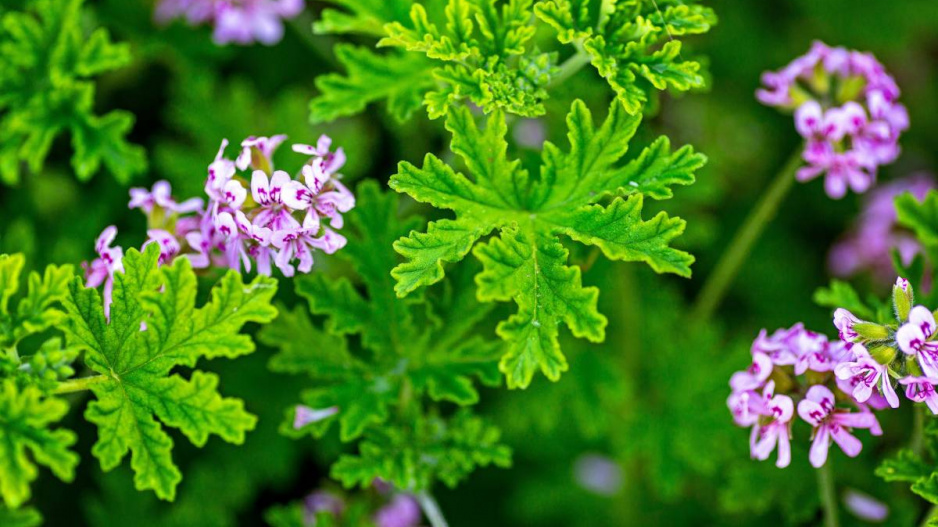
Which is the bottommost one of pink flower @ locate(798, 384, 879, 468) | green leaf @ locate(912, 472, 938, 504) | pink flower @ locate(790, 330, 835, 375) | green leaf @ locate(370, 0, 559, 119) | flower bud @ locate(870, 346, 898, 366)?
green leaf @ locate(912, 472, 938, 504)

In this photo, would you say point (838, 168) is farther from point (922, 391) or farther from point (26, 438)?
point (26, 438)

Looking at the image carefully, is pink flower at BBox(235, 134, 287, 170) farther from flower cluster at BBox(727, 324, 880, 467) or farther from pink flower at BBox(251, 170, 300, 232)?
flower cluster at BBox(727, 324, 880, 467)

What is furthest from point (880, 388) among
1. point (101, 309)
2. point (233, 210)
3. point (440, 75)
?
point (101, 309)

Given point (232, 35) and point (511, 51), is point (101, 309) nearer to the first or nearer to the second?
point (511, 51)

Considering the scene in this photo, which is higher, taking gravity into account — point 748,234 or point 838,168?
point 838,168

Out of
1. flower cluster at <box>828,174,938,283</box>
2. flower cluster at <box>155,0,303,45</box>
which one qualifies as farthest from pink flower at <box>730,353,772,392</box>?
flower cluster at <box>155,0,303,45</box>

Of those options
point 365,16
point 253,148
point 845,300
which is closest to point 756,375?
point 845,300
